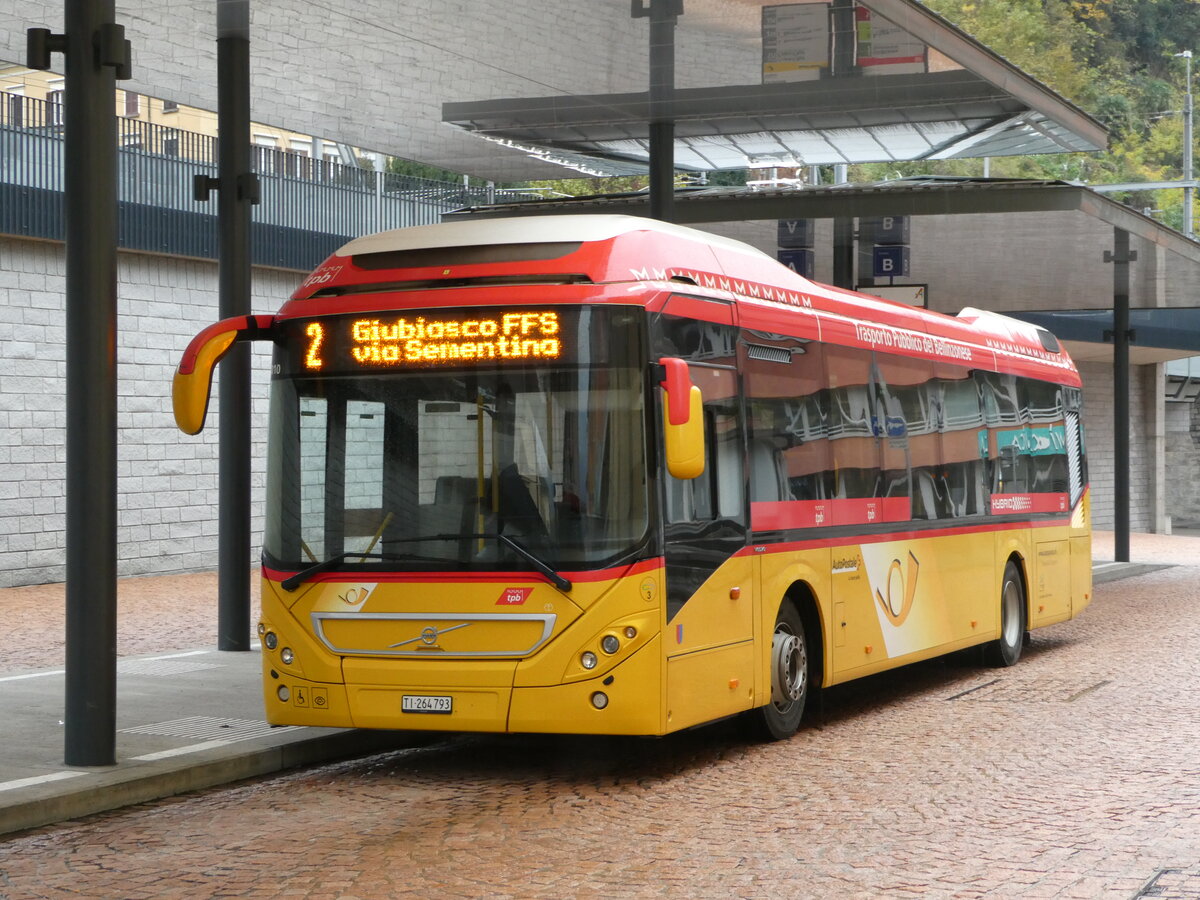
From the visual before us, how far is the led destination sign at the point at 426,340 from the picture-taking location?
31.1ft

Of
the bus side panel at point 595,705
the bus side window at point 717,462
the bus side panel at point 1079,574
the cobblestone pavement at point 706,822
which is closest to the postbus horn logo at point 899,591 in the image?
the cobblestone pavement at point 706,822

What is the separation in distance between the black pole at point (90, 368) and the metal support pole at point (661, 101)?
5.21 m

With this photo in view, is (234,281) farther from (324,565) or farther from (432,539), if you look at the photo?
(432,539)

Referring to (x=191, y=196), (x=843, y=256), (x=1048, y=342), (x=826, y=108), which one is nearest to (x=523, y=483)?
(x=826, y=108)

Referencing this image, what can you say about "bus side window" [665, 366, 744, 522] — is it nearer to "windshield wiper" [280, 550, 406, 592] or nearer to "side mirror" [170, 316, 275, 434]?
"windshield wiper" [280, 550, 406, 592]

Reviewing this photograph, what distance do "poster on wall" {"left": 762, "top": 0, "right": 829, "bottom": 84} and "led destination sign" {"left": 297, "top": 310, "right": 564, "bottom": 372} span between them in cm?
515

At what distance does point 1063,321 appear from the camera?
137 ft

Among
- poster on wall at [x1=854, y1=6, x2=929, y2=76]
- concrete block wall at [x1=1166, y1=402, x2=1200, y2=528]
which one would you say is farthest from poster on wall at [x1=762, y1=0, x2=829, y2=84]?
concrete block wall at [x1=1166, y1=402, x2=1200, y2=528]

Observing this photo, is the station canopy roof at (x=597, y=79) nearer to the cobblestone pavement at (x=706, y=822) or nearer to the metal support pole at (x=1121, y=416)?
the cobblestone pavement at (x=706, y=822)

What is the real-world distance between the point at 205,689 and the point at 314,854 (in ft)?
17.0

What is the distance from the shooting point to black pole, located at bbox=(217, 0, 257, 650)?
14.7m

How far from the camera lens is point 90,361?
948 cm

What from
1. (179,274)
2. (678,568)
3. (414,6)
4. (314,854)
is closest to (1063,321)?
(179,274)

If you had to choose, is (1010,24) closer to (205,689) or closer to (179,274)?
(179,274)
